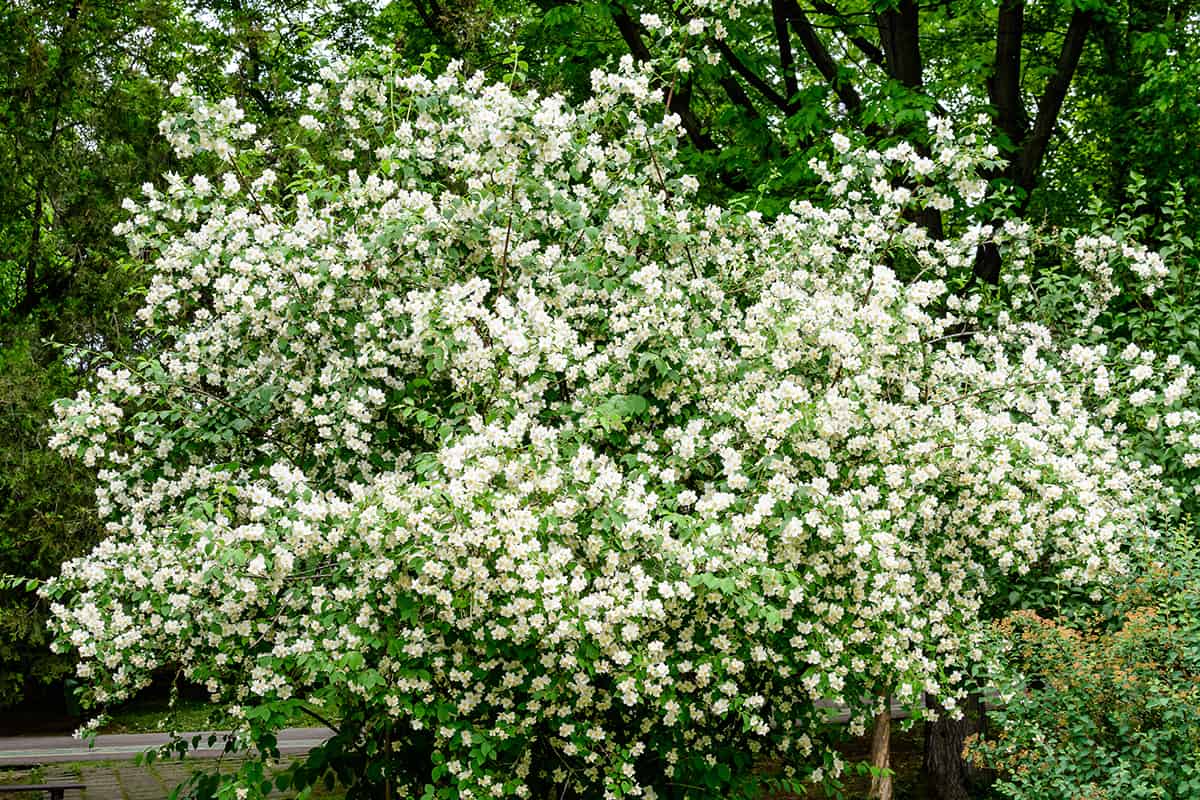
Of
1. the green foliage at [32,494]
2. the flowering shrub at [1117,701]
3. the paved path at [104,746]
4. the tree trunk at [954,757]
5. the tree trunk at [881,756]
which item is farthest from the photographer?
the paved path at [104,746]

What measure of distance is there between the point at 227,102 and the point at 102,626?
3.07 metres

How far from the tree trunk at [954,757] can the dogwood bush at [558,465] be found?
4364 millimetres

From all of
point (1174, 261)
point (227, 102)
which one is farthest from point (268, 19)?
point (1174, 261)

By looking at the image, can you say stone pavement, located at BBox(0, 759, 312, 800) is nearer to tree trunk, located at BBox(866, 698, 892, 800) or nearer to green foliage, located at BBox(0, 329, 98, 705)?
green foliage, located at BBox(0, 329, 98, 705)

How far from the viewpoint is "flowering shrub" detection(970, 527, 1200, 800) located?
550 centimetres

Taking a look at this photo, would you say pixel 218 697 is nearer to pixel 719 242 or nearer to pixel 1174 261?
pixel 719 242

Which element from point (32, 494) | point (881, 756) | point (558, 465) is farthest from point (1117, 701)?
point (32, 494)

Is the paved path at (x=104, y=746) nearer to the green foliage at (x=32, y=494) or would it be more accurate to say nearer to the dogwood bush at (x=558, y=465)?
the green foliage at (x=32, y=494)

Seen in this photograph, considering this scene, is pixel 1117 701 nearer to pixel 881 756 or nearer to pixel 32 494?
pixel 881 756

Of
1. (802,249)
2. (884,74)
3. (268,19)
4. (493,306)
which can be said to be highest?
(268,19)

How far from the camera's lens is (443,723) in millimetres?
5117

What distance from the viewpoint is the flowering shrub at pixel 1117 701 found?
550 cm

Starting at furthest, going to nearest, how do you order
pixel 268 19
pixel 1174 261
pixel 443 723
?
1. pixel 268 19
2. pixel 1174 261
3. pixel 443 723

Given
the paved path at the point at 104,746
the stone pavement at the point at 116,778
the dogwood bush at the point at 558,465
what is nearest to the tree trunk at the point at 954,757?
the dogwood bush at the point at 558,465
